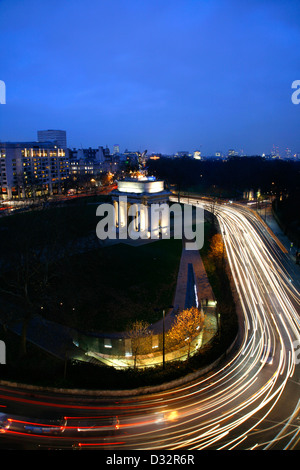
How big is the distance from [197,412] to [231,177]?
101 m

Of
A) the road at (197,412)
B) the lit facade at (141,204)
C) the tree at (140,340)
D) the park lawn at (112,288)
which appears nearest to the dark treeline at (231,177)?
the lit facade at (141,204)

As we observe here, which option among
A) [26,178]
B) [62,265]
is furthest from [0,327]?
[26,178]

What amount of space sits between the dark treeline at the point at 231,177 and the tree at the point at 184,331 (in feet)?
186

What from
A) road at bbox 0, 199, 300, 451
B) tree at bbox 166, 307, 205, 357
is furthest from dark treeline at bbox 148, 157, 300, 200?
road at bbox 0, 199, 300, 451

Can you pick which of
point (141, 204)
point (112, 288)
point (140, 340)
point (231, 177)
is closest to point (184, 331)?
point (140, 340)

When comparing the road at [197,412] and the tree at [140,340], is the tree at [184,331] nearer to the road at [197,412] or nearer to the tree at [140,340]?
the tree at [140,340]

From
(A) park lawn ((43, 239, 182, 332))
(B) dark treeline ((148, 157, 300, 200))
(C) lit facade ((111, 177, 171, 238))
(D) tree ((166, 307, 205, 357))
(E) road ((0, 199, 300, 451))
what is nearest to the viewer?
(E) road ((0, 199, 300, 451))

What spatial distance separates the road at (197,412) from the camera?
14.1m

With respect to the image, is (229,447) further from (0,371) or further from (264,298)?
(264,298)

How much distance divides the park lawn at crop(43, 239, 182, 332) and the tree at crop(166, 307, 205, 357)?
2.58m

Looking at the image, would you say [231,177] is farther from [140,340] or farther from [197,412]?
[197,412]

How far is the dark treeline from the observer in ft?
285

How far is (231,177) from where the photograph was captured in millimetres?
109062

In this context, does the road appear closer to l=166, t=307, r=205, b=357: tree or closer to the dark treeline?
l=166, t=307, r=205, b=357: tree
